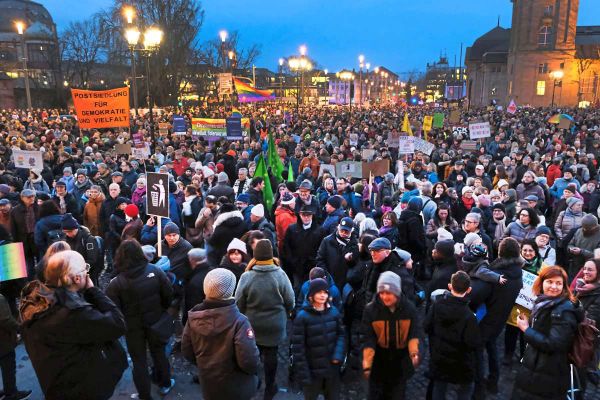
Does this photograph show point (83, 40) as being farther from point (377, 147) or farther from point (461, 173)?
point (461, 173)

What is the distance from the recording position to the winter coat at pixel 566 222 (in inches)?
300

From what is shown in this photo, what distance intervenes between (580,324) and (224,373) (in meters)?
2.82

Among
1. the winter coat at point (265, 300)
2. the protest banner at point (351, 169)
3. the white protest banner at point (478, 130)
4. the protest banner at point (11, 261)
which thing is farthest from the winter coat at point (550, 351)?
the white protest banner at point (478, 130)

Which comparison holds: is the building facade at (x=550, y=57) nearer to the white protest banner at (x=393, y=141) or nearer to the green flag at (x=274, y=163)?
the white protest banner at (x=393, y=141)

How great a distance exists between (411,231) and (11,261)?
16.7 ft

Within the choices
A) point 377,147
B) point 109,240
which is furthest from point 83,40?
point 109,240

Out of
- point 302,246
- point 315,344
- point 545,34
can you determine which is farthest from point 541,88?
point 315,344

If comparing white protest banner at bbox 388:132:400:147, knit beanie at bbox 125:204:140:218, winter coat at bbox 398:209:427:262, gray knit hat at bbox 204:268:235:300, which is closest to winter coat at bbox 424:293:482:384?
gray knit hat at bbox 204:268:235:300

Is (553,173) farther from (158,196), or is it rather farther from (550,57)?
(550,57)

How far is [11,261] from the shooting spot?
5277 mm

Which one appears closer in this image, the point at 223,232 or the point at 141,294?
the point at 141,294

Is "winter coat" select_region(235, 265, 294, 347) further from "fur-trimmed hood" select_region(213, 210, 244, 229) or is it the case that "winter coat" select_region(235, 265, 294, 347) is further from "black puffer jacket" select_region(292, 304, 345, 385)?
"fur-trimmed hood" select_region(213, 210, 244, 229)

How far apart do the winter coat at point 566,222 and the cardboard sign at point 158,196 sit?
6.12m

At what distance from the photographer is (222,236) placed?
6418 millimetres
